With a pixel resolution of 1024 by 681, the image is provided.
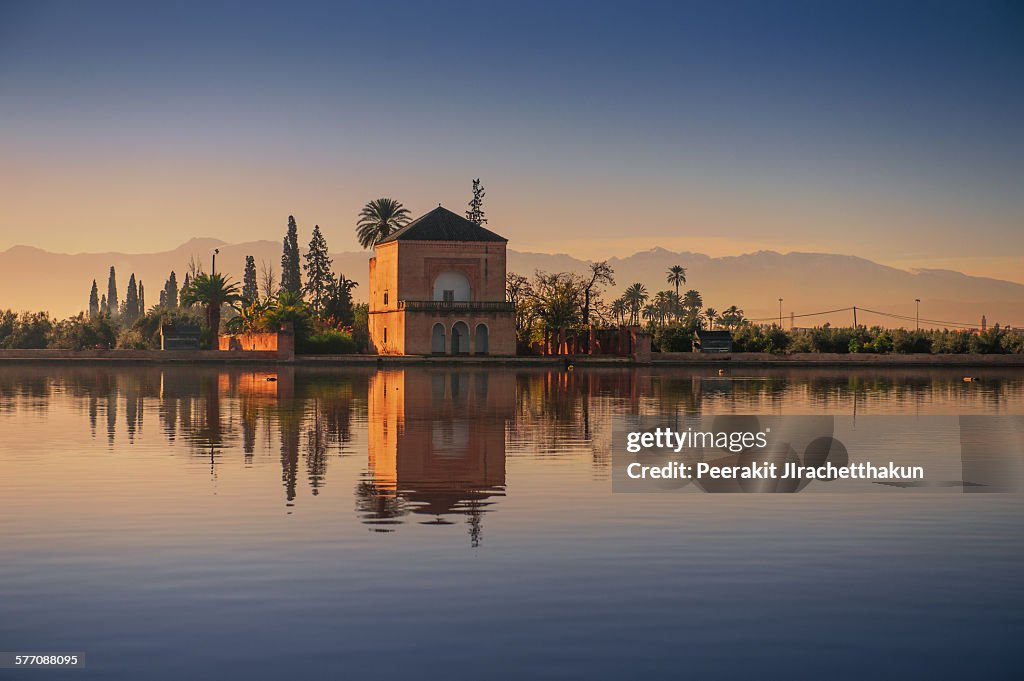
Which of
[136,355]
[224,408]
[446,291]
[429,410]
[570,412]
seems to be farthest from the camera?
[446,291]

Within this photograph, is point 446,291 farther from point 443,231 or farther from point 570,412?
point 570,412

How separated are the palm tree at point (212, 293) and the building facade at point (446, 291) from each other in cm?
1066

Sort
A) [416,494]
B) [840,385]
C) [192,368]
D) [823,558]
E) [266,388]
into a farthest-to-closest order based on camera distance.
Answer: [192,368] < [840,385] < [266,388] < [416,494] < [823,558]

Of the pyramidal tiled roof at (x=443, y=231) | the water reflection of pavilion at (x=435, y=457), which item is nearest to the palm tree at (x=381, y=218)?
the pyramidal tiled roof at (x=443, y=231)

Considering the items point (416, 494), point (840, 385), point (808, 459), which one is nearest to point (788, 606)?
point (416, 494)

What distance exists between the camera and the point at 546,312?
7462 cm

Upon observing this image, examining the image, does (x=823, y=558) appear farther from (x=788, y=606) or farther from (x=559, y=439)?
(x=559, y=439)

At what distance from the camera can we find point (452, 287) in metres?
73.9

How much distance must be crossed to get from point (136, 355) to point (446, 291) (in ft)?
65.0

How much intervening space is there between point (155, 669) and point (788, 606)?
4.19m

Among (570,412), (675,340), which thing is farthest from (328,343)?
(570,412)

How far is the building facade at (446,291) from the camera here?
71.4 metres

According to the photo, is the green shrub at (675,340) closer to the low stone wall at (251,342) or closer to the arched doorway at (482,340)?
the arched doorway at (482,340)

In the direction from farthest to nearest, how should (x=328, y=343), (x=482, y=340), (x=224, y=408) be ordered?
(x=482, y=340) → (x=328, y=343) → (x=224, y=408)
